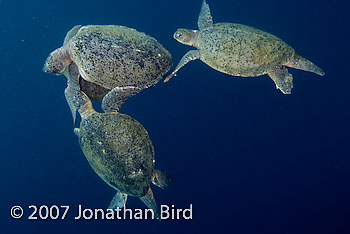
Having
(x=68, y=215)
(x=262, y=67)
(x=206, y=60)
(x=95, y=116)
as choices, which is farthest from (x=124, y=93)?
(x=68, y=215)

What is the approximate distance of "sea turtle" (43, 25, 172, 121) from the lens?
3590mm

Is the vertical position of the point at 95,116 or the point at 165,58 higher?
the point at 165,58

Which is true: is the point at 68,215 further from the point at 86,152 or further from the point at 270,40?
the point at 270,40

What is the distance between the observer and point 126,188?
143 inches

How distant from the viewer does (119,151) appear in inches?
135

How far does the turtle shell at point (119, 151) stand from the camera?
136 inches

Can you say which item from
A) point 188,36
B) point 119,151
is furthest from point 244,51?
point 119,151

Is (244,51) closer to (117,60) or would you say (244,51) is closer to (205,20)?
(205,20)

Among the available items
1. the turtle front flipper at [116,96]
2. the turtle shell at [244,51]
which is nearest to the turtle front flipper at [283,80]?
the turtle shell at [244,51]

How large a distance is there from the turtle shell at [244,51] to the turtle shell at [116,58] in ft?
3.23

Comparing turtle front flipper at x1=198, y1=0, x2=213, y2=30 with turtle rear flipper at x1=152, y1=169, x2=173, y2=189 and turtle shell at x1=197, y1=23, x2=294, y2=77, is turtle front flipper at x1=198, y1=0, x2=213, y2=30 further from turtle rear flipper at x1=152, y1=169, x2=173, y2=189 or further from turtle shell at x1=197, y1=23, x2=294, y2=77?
turtle rear flipper at x1=152, y1=169, x2=173, y2=189

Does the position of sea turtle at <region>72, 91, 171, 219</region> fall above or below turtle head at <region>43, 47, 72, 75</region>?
below

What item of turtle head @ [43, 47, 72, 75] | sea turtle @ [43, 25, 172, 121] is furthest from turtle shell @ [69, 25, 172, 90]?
turtle head @ [43, 47, 72, 75]

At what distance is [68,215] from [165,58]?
9458 mm
